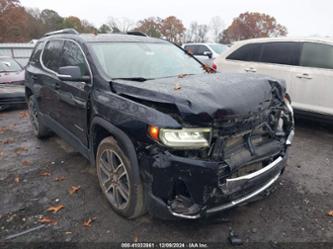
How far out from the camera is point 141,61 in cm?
342

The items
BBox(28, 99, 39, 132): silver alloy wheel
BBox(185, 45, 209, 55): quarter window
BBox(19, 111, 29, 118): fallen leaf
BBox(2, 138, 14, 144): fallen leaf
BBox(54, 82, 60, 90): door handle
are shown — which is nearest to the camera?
BBox(54, 82, 60, 90): door handle

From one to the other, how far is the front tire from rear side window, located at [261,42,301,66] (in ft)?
13.9

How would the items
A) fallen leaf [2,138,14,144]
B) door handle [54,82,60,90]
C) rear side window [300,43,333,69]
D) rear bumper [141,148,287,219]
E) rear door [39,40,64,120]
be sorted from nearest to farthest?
rear bumper [141,148,287,219] → door handle [54,82,60,90] → rear door [39,40,64,120] → rear side window [300,43,333,69] → fallen leaf [2,138,14,144]

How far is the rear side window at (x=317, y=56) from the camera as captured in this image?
4859 millimetres

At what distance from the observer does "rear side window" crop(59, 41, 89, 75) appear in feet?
10.7

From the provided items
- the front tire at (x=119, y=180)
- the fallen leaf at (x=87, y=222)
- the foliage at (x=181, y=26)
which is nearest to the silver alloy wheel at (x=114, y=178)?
the front tire at (x=119, y=180)

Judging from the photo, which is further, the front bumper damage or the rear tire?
the rear tire

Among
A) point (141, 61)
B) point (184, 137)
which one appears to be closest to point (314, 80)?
point (141, 61)

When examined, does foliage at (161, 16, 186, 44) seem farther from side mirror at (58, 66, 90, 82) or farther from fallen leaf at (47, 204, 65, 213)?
fallen leaf at (47, 204, 65, 213)

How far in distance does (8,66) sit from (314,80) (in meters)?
8.92

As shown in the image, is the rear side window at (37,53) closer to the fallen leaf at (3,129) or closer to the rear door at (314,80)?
the fallen leaf at (3,129)

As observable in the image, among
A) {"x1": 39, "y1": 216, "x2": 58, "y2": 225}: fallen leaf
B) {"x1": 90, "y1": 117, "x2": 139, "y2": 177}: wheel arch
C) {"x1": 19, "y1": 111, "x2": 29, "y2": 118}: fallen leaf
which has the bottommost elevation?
{"x1": 19, "y1": 111, "x2": 29, "y2": 118}: fallen leaf

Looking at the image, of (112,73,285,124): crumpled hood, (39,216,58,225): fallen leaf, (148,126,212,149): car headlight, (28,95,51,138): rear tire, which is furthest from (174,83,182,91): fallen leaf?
(28,95,51,138): rear tire

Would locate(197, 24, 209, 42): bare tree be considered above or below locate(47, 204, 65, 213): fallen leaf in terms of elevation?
above
